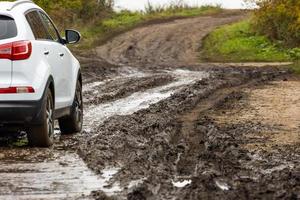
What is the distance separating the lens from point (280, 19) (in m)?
38.0

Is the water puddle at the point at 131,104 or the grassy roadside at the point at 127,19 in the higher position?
the water puddle at the point at 131,104

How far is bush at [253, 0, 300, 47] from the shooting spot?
120 feet

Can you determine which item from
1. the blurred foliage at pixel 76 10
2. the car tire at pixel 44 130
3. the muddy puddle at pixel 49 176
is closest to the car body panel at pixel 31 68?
the car tire at pixel 44 130

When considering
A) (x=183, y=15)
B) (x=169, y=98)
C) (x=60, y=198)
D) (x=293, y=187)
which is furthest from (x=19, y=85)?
(x=183, y=15)

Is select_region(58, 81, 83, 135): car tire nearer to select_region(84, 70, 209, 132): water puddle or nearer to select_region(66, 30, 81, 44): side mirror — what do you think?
select_region(84, 70, 209, 132): water puddle

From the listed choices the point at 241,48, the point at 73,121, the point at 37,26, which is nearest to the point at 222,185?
the point at 37,26

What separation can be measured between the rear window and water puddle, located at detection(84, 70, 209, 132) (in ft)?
8.45

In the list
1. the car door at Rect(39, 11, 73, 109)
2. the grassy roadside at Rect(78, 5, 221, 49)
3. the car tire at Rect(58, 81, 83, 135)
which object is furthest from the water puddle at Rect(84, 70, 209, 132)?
the grassy roadside at Rect(78, 5, 221, 49)

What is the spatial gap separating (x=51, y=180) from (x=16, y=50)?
7.23 feet

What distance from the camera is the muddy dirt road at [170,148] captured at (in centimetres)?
675

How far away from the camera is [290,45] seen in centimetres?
3666

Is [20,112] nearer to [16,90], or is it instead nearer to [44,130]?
[16,90]

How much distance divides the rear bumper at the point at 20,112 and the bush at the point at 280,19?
1069 inches

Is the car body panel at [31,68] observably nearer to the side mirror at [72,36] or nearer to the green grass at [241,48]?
the side mirror at [72,36]
